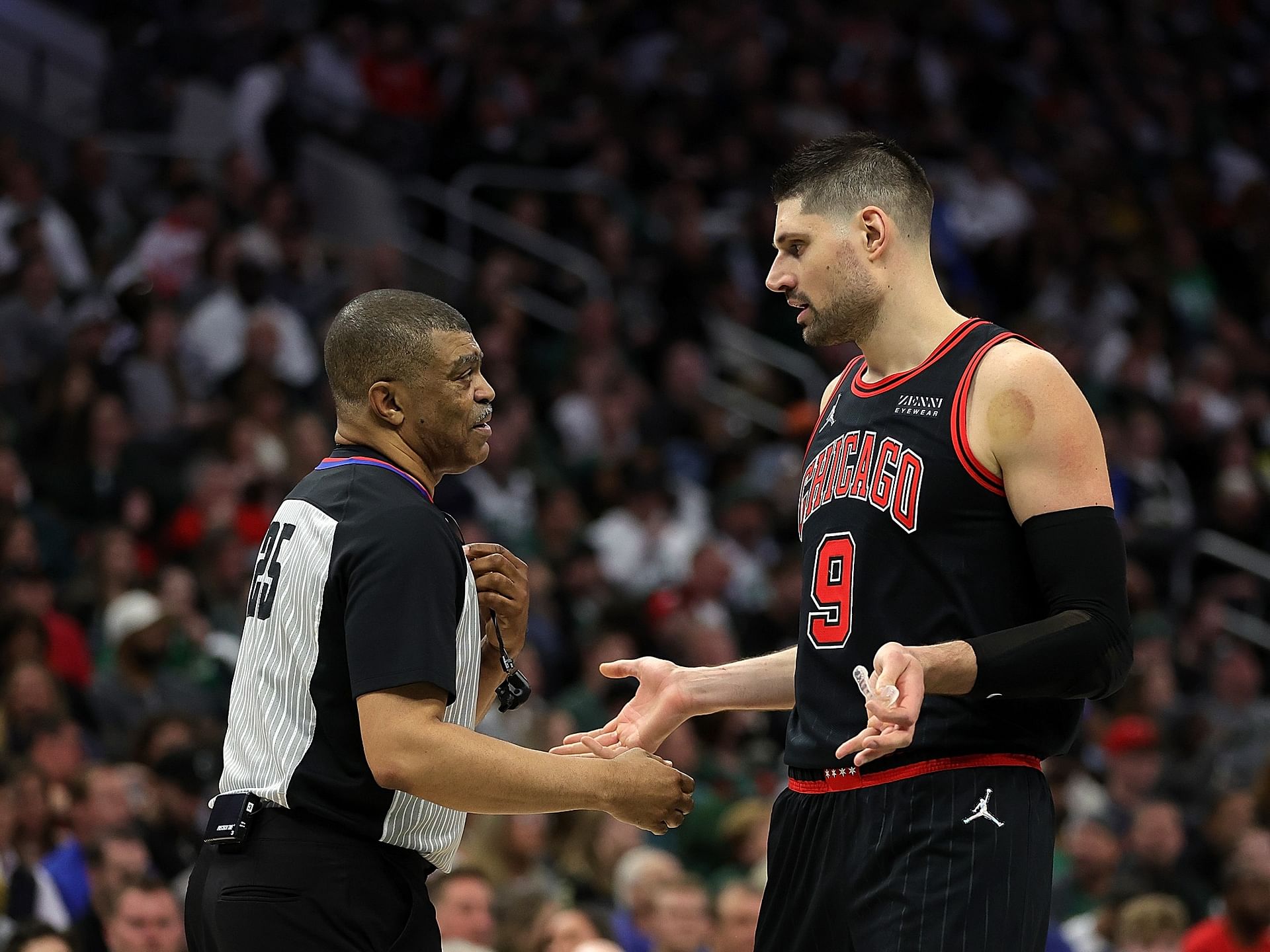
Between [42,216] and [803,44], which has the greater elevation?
[803,44]

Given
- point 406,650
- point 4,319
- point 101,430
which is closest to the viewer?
point 406,650

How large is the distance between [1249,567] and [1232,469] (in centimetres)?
98

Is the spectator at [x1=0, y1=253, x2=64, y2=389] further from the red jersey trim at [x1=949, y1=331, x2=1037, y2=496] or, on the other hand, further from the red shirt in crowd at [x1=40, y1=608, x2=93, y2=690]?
the red jersey trim at [x1=949, y1=331, x2=1037, y2=496]

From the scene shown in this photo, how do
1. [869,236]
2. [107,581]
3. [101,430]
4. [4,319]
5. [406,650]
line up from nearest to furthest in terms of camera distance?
[406,650], [869,236], [107,581], [101,430], [4,319]

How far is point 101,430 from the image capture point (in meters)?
10.0

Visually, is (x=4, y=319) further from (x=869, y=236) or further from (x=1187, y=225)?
(x=1187, y=225)

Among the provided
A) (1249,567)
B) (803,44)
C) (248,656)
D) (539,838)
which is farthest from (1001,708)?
(803,44)

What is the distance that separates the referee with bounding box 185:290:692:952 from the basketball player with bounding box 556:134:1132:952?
39 cm

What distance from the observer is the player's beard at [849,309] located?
3.84 m

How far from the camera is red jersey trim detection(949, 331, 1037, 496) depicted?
3604 millimetres

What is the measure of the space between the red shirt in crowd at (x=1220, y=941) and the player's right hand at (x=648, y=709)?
15.0 feet

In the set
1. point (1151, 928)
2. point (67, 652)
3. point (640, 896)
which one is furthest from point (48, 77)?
point (1151, 928)

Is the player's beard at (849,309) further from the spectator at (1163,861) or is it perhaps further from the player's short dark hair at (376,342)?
the spectator at (1163,861)

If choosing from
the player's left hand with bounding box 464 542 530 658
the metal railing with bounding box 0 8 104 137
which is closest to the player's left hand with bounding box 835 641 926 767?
the player's left hand with bounding box 464 542 530 658
